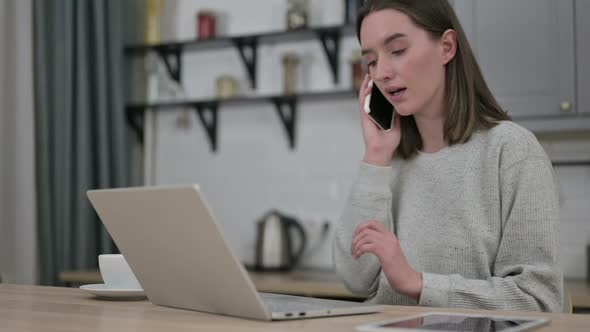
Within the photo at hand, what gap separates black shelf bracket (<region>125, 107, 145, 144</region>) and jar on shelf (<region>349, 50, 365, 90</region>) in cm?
105


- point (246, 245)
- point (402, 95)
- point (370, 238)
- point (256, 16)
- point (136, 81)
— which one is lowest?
point (246, 245)

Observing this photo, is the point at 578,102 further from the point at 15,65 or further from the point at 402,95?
the point at 15,65

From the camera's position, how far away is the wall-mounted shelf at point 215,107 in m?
3.37

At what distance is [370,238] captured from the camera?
138 centimetres

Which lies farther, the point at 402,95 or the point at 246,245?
the point at 246,245

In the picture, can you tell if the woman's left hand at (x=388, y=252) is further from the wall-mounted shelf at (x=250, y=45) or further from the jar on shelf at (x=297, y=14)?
the jar on shelf at (x=297, y=14)

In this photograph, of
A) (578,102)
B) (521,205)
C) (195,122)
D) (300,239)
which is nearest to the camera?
(521,205)

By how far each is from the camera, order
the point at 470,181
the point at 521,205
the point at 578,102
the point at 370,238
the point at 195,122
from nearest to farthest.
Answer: the point at 370,238, the point at 521,205, the point at 470,181, the point at 578,102, the point at 195,122

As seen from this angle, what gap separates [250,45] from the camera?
3529mm

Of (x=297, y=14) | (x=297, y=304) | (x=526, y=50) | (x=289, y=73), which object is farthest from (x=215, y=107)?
(x=297, y=304)

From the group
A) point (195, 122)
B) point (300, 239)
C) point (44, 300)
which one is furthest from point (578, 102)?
point (44, 300)

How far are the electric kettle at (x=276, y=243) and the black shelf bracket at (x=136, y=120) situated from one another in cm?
82

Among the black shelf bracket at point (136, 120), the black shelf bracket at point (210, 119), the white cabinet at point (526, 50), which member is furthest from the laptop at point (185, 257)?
the black shelf bracket at point (136, 120)

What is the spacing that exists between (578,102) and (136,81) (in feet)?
6.58
